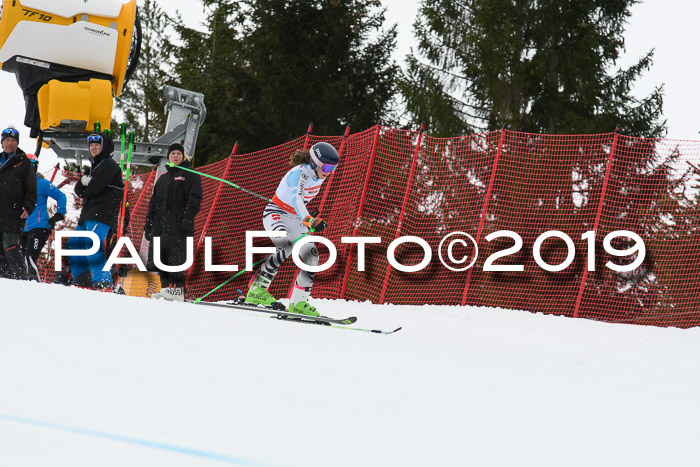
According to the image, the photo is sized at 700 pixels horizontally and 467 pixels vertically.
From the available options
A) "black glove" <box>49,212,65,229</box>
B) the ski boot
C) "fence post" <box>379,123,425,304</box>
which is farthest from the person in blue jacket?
"fence post" <box>379,123,425,304</box>

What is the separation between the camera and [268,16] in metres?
19.3

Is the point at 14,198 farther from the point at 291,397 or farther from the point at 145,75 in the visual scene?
the point at 145,75

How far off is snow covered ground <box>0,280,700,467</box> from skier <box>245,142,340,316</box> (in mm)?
1045

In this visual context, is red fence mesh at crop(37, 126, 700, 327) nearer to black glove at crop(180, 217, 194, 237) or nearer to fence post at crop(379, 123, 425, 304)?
fence post at crop(379, 123, 425, 304)

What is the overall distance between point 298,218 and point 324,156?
60cm

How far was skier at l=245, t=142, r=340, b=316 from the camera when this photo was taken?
21.3 feet

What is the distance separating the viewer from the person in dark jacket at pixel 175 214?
7191mm

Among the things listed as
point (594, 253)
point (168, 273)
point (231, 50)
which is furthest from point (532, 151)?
point (231, 50)

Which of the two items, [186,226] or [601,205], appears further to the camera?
[601,205]

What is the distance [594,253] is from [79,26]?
621cm

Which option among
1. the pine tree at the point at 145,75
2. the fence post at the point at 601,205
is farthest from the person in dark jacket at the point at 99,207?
the pine tree at the point at 145,75

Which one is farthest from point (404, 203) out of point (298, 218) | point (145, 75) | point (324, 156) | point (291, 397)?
point (145, 75)

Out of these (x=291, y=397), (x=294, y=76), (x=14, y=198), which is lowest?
(x=291, y=397)

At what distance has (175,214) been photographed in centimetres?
734
